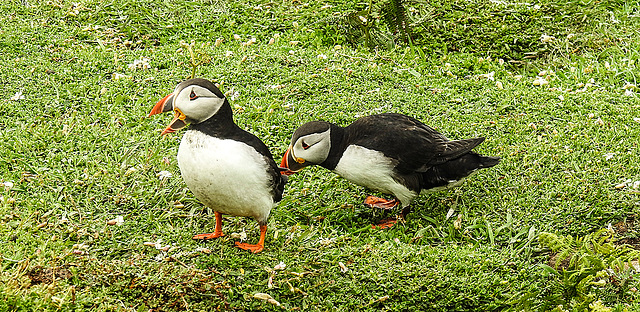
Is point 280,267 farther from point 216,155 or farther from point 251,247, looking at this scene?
point 216,155

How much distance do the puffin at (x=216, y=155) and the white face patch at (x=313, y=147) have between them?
19.2 inches

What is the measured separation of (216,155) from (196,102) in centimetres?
34

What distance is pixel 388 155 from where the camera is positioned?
14.6 ft

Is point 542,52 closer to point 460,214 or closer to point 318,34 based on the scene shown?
point 318,34

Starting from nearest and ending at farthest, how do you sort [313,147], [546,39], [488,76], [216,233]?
[216,233], [313,147], [488,76], [546,39]

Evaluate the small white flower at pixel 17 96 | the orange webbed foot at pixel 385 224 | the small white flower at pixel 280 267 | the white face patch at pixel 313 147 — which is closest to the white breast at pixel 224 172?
the small white flower at pixel 280 267

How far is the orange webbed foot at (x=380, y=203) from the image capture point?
4.91m

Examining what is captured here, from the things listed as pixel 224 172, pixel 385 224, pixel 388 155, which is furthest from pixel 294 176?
pixel 224 172

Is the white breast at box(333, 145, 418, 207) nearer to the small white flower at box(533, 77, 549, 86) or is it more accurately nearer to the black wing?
the black wing

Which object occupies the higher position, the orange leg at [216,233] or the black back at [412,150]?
the black back at [412,150]

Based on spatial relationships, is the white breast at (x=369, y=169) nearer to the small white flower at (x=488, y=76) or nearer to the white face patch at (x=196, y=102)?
the white face patch at (x=196, y=102)

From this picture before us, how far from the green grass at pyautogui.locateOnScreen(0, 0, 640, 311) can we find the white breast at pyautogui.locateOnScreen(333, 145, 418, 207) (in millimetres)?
338

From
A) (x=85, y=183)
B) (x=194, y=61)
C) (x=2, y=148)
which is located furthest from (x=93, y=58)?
(x=85, y=183)

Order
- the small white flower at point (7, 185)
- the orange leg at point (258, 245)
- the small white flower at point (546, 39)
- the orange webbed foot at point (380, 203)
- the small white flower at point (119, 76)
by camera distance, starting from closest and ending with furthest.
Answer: the orange leg at point (258, 245) < the small white flower at point (7, 185) < the orange webbed foot at point (380, 203) < the small white flower at point (119, 76) < the small white flower at point (546, 39)
